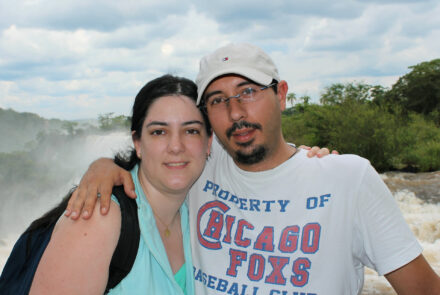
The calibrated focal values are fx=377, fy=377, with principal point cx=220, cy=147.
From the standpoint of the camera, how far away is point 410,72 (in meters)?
38.1

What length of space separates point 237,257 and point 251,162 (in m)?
0.56

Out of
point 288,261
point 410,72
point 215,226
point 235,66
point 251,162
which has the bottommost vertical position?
point 288,261

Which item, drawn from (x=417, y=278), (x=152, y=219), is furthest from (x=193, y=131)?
(x=417, y=278)

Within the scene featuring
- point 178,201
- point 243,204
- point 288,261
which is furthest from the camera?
point 178,201

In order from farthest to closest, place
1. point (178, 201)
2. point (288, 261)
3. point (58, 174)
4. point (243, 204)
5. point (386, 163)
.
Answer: point (58, 174) < point (386, 163) < point (178, 201) < point (243, 204) < point (288, 261)

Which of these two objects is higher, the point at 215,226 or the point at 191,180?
the point at 191,180

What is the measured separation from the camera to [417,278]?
6.66 feet

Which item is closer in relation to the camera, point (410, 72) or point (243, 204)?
point (243, 204)

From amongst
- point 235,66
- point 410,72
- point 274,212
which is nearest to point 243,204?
point 274,212

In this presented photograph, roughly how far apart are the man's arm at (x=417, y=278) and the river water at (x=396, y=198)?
4.58 metres

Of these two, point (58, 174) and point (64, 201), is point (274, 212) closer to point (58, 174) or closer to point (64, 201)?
point (64, 201)

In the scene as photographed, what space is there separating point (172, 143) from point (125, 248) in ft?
2.07

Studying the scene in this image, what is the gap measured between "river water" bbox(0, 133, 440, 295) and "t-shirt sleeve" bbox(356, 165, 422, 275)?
4446mm

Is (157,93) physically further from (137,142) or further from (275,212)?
(275,212)
